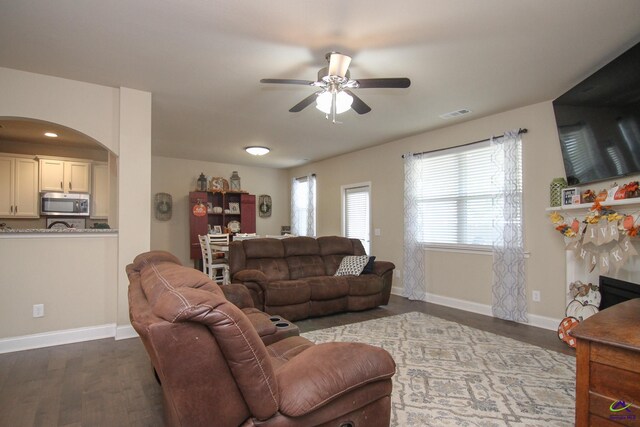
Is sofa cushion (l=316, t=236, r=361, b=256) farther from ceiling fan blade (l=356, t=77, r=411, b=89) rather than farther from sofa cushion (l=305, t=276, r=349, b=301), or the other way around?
ceiling fan blade (l=356, t=77, r=411, b=89)

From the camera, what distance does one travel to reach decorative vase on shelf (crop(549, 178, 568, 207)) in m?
3.62

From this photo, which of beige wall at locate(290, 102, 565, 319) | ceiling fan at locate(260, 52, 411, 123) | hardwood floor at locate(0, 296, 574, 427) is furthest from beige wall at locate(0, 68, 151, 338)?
beige wall at locate(290, 102, 565, 319)

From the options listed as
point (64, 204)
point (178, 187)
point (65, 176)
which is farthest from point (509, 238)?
point (65, 176)

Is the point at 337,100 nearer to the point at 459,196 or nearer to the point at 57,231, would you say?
the point at 459,196

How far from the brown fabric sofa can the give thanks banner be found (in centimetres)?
215

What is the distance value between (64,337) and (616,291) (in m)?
5.03

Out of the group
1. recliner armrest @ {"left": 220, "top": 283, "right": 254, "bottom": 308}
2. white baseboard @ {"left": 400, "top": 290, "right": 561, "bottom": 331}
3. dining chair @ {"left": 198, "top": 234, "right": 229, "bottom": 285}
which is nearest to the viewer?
recliner armrest @ {"left": 220, "top": 283, "right": 254, "bottom": 308}

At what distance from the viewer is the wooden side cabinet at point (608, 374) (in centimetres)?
131

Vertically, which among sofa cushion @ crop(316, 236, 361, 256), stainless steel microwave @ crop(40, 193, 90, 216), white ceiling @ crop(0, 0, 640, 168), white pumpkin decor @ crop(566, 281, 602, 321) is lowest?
white pumpkin decor @ crop(566, 281, 602, 321)

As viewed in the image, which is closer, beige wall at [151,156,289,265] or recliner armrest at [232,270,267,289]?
recliner armrest at [232,270,267,289]

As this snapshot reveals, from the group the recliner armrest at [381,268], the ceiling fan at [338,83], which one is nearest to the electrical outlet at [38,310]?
the ceiling fan at [338,83]

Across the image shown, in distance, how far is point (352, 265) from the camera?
4902 millimetres

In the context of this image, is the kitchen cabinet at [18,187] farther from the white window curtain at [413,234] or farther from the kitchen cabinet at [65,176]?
the white window curtain at [413,234]

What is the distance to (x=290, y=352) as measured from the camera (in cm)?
189
